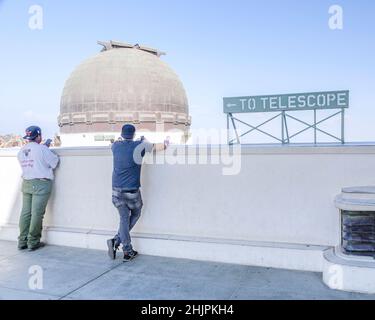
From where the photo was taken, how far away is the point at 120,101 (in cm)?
4700

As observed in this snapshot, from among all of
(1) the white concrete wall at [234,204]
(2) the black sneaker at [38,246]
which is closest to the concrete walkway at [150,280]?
(1) the white concrete wall at [234,204]

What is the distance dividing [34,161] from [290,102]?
3.91 metres

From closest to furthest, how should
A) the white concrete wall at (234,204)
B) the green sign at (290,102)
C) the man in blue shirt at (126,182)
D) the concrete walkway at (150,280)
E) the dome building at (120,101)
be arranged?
1. the concrete walkway at (150,280)
2. the white concrete wall at (234,204)
3. the man in blue shirt at (126,182)
4. the green sign at (290,102)
5. the dome building at (120,101)

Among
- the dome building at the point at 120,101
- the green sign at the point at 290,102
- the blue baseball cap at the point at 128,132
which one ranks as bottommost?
the blue baseball cap at the point at 128,132

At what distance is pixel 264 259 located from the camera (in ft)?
16.2

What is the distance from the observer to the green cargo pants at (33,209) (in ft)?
19.4

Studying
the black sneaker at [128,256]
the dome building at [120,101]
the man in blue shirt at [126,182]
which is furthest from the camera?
the dome building at [120,101]

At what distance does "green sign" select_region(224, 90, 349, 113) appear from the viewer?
5.61 m

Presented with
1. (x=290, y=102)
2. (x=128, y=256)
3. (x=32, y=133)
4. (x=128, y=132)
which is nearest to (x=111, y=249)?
(x=128, y=256)

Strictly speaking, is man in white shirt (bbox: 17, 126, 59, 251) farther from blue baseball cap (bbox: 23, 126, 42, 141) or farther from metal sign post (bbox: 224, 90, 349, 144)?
metal sign post (bbox: 224, 90, 349, 144)

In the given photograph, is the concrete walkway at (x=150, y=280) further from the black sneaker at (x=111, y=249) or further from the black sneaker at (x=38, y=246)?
the black sneaker at (x=38, y=246)

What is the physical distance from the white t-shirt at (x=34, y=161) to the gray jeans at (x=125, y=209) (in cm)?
145
